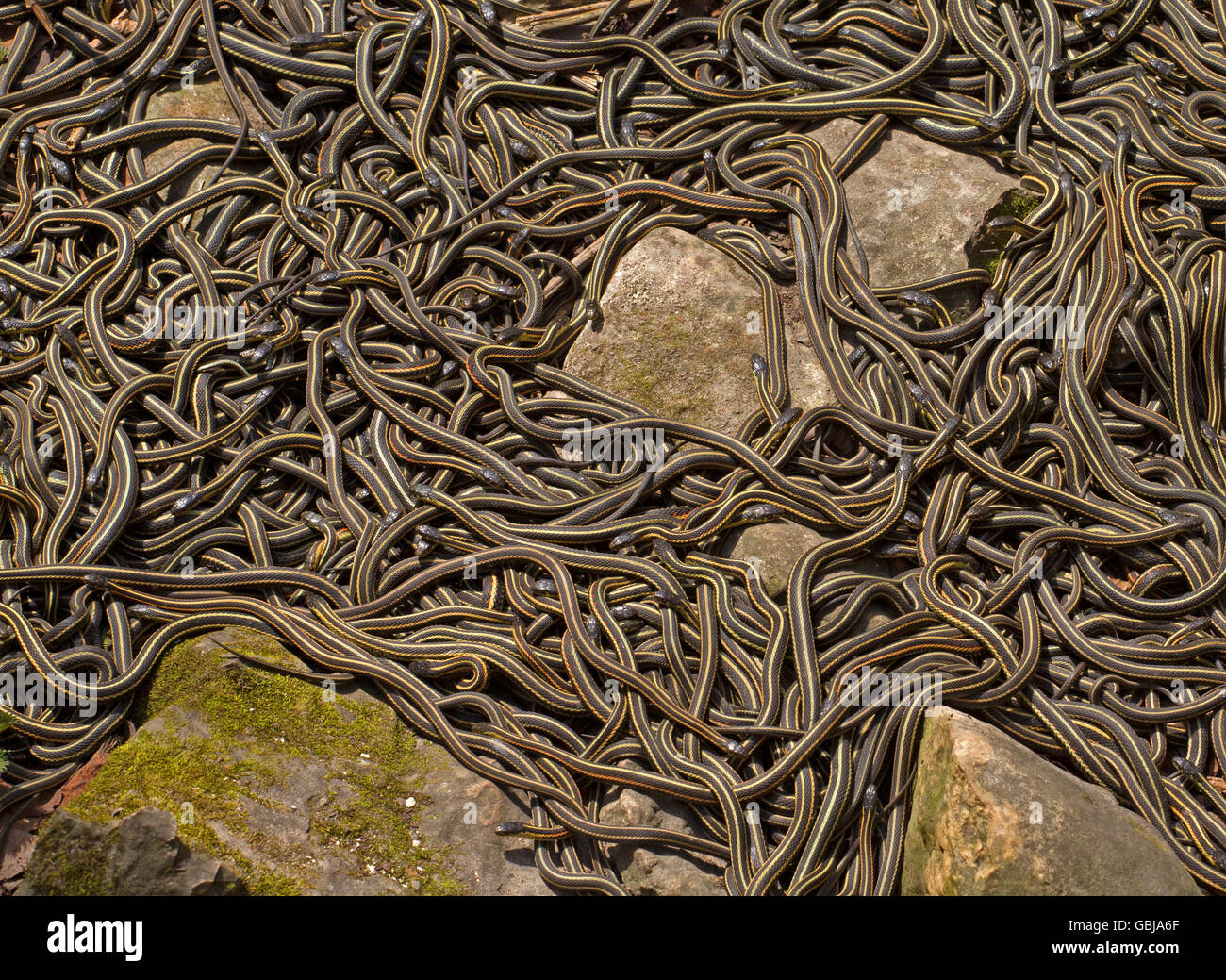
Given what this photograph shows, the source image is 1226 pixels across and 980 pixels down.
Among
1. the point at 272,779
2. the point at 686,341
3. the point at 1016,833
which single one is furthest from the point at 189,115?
the point at 1016,833

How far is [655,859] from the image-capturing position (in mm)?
6223

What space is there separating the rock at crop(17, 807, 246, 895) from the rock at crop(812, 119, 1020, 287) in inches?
291

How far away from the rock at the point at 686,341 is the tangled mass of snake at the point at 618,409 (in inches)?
8.8

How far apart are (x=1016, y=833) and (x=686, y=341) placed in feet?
16.0

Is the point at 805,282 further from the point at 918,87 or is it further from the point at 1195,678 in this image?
the point at 1195,678

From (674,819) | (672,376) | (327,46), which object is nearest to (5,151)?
(327,46)

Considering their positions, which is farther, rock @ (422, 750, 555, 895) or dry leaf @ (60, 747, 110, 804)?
dry leaf @ (60, 747, 110, 804)

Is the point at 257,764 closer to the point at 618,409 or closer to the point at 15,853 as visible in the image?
the point at 15,853

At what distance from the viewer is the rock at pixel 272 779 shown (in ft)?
19.5

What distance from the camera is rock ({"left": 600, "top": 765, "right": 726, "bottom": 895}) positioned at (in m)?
6.15
